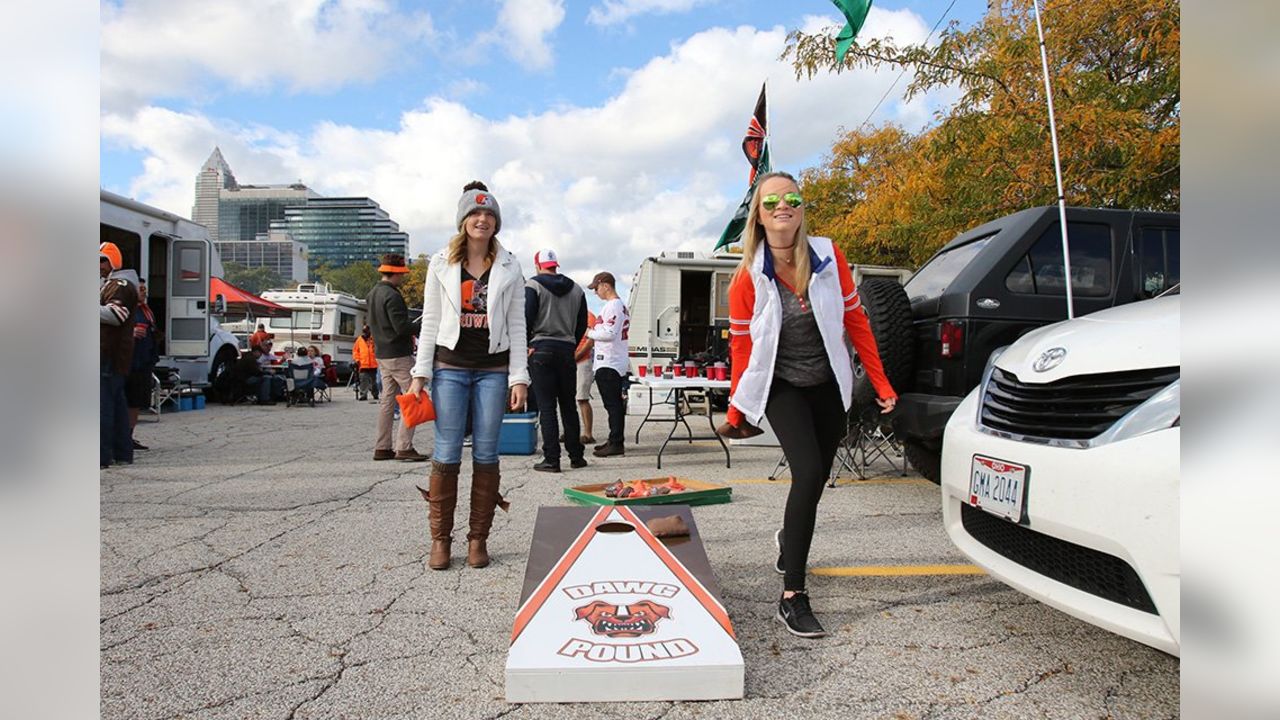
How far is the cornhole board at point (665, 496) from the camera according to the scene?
204 inches

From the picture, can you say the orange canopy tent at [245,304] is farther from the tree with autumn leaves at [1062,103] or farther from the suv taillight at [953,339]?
the suv taillight at [953,339]

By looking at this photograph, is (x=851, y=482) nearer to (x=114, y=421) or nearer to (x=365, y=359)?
(x=114, y=421)

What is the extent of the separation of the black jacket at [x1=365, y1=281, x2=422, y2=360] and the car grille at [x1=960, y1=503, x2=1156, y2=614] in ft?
19.5

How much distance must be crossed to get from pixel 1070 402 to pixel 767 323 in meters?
1.16

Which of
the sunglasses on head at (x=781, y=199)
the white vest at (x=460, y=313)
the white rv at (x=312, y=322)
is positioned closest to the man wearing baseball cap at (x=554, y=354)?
the white vest at (x=460, y=313)

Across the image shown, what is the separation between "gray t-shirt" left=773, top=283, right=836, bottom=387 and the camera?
3.23 meters

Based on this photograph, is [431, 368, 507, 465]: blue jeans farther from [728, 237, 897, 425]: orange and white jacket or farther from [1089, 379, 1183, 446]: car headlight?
[1089, 379, 1183, 446]: car headlight

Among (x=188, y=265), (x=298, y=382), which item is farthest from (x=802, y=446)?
(x=298, y=382)

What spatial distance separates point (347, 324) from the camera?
26.0m
